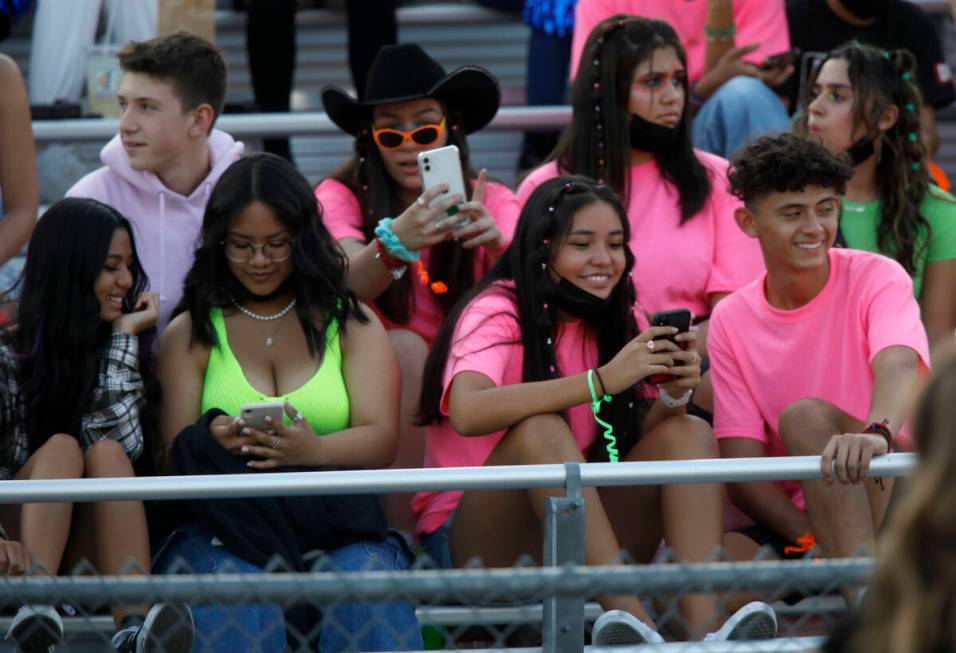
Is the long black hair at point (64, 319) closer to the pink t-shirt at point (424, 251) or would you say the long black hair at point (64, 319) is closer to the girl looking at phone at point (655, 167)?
the pink t-shirt at point (424, 251)

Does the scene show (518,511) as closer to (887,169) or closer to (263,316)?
(263,316)

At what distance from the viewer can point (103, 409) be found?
380cm

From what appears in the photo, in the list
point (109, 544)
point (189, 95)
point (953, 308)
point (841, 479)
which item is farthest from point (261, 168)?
point (953, 308)

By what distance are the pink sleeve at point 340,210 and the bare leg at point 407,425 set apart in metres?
0.43

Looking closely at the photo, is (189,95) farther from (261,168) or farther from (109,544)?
Answer: (109,544)

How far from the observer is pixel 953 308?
464 cm

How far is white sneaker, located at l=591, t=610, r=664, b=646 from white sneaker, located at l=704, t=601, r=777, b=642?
0.16m

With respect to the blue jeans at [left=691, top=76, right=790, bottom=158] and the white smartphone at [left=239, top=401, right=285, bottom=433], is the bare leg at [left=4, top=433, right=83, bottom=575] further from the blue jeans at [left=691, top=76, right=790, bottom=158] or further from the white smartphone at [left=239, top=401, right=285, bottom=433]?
the blue jeans at [left=691, top=76, right=790, bottom=158]

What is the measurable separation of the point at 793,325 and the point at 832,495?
2.00 feet

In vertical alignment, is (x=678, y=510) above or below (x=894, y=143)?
below

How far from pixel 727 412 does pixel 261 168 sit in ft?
4.50

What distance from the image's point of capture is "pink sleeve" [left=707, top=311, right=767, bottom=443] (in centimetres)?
407

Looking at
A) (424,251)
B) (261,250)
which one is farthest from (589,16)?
(261,250)

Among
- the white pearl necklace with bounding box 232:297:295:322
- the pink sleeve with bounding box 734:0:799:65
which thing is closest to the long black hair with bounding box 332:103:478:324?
the white pearl necklace with bounding box 232:297:295:322
